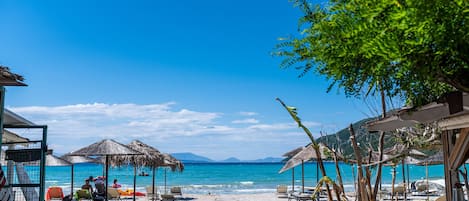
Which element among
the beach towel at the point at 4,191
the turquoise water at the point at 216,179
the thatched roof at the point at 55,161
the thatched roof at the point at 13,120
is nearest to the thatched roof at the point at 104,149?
the thatched roof at the point at 55,161

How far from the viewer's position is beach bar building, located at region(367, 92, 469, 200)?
296 cm

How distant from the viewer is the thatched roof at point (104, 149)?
13070 mm

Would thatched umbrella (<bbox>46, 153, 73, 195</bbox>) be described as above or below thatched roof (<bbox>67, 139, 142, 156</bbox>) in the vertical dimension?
below

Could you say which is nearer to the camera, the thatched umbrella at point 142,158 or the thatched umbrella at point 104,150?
the thatched umbrella at point 104,150

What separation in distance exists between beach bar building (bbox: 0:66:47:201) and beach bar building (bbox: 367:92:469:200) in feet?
14.4

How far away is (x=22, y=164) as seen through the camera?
7125 mm

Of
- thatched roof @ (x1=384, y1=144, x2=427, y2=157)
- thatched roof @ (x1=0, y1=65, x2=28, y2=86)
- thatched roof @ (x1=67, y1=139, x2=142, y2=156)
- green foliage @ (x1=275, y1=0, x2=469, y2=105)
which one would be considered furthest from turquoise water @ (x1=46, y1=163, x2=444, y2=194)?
green foliage @ (x1=275, y1=0, x2=469, y2=105)

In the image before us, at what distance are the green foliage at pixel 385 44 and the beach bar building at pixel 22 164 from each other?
4.84 meters

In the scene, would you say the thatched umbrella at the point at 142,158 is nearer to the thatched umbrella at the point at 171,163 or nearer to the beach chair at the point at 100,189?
the thatched umbrella at the point at 171,163

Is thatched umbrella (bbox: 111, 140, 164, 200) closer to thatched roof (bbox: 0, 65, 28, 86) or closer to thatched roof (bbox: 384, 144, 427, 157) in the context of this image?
thatched roof (bbox: 384, 144, 427, 157)

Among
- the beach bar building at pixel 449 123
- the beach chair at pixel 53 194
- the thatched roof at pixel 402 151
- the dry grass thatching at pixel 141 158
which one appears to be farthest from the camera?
the beach chair at pixel 53 194

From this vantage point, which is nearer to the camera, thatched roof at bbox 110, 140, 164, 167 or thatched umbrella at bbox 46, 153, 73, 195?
thatched umbrella at bbox 46, 153, 73, 195

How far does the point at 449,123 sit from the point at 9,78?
168 inches

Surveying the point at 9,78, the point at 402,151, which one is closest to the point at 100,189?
the point at 9,78
